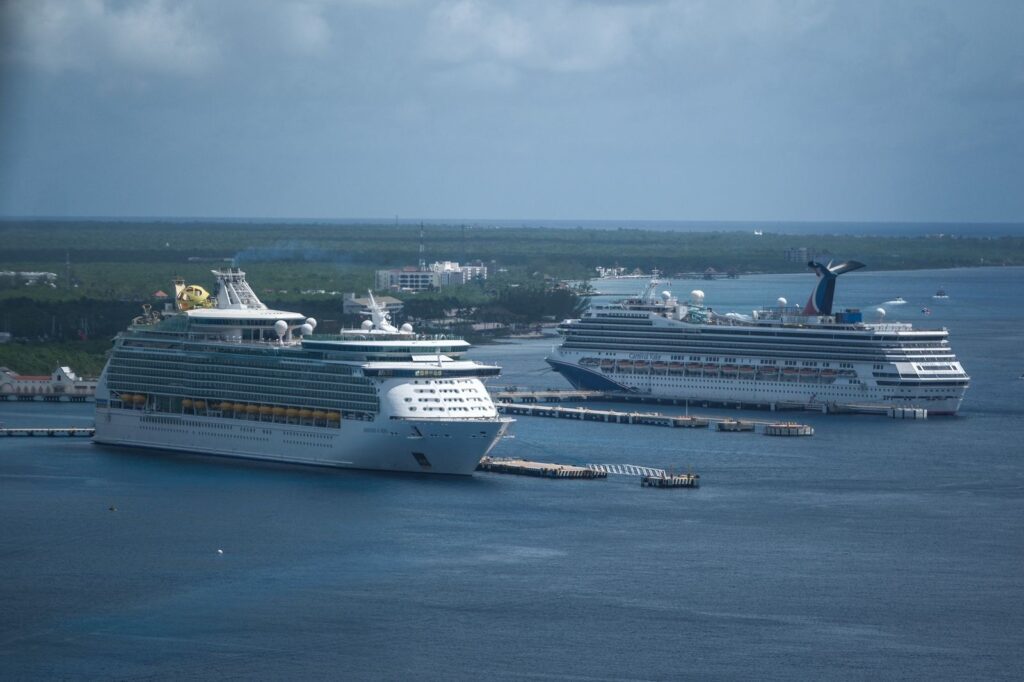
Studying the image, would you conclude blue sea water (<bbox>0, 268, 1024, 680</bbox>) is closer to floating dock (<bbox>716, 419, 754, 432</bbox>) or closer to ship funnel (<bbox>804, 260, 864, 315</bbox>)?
floating dock (<bbox>716, 419, 754, 432</bbox>)

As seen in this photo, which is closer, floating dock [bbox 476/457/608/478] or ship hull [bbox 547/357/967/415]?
floating dock [bbox 476/457/608/478]

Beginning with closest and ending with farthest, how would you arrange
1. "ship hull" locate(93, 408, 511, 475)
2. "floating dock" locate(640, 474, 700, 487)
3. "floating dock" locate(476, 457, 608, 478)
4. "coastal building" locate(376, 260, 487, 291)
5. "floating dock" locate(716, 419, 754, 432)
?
1. "ship hull" locate(93, 408, 511, 475)
2. "floating dock" locate(640, 474, 700, 487)
3. "floating dock" locate(476, 457, 608, 478)
4. "floating dock" locate(716, 419, 754, 432)
5. "coastal building" locate(376, 260, 487, 291)

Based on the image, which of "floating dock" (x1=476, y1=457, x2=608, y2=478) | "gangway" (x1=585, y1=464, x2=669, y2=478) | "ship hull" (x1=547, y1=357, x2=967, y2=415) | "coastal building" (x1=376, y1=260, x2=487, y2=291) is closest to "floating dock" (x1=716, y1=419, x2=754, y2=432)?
"ship hull" (x1=547, y1=357, x2=967, y2=415)

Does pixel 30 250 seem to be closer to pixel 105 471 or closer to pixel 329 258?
pixel 329 258

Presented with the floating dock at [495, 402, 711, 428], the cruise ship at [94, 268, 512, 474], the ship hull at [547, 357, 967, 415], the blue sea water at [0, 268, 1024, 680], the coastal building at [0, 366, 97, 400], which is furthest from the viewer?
the coastal building at [0, 366, 97, 400]

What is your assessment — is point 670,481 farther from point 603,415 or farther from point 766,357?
point 766,357

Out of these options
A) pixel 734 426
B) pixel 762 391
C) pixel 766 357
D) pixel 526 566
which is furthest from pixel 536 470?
pixel 766 357
